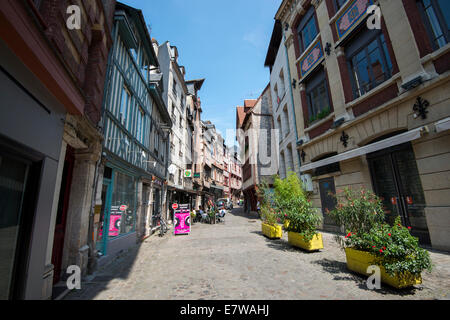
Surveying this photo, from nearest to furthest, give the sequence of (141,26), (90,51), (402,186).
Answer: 1. (90,51)
2. (402,186)
3. (141,26)

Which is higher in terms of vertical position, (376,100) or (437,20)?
(437,20)

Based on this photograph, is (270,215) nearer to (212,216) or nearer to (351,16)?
(212,216)

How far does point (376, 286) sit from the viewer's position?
351 centimetres

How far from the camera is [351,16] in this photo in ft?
29.6

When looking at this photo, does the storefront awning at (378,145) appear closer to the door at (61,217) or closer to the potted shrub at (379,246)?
the potted shrub at (379,246)

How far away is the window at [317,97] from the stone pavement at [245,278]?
7347mm

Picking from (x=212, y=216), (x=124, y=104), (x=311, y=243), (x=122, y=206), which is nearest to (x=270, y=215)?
(x=311, y=243)

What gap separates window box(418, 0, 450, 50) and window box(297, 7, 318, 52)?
607 cm

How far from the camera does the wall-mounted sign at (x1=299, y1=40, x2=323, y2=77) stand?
11169mm

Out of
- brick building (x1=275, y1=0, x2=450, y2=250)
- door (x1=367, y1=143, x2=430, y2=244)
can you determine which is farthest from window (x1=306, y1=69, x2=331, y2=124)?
door (x1=367, y1=143, x2=430, y2=244)

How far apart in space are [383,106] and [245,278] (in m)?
7.60

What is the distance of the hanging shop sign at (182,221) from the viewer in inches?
440

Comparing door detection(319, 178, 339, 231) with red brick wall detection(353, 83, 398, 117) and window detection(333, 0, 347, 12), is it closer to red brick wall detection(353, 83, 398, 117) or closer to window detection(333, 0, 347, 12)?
red brick wall detection(353, 83, 398, 117)

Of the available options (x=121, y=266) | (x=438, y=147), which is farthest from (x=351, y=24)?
(x=121, y=266)
